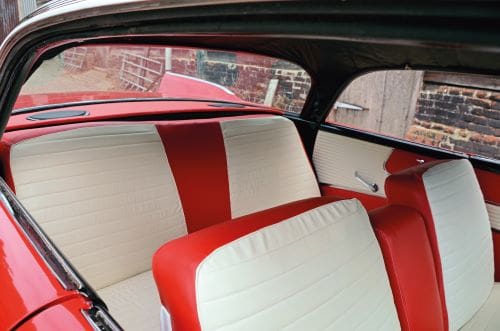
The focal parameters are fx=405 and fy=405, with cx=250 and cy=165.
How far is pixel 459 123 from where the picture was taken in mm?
3197

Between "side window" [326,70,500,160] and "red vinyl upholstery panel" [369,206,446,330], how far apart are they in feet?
4.47

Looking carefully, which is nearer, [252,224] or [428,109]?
[252,224]

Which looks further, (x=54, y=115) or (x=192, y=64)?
(x=192, y=64)

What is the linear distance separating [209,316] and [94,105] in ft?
5.69

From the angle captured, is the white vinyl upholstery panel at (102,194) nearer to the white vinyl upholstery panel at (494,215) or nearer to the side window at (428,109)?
the side window at (428,109)

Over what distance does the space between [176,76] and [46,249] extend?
263cm

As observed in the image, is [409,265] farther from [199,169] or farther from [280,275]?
[199,169]

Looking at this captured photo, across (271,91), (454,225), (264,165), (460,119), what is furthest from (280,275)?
(271,91)

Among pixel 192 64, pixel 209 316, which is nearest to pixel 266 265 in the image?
pixel 209 316

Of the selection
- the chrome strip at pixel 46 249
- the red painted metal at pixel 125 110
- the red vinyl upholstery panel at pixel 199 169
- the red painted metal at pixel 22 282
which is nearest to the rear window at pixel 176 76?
the red painted metal at pixel 125 110

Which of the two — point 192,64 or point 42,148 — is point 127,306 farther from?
point 192,64

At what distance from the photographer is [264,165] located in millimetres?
2299

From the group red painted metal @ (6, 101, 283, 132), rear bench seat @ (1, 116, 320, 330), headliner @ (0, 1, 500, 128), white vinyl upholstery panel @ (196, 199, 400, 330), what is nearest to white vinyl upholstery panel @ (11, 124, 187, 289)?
rear bench seat @ (1, 116, 320, 330)

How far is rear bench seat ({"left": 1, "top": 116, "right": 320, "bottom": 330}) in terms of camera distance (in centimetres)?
159
